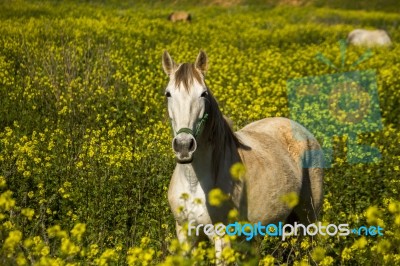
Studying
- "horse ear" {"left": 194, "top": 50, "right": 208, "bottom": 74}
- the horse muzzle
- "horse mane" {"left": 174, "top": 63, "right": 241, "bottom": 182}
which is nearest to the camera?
the horse muzzle

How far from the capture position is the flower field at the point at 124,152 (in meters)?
4.08

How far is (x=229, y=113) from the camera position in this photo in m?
10.0

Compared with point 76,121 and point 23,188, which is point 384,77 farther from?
point 23,188

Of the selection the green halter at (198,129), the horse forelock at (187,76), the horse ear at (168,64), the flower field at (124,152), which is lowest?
the flower field at (124,152)

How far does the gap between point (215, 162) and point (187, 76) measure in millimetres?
761

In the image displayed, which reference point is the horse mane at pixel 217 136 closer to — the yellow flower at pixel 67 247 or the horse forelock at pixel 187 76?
the horse forelock at pixel 187 76

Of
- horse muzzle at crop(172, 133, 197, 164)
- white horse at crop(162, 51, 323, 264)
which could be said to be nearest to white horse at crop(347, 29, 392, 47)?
white horse at crop(162, 51, 323, 264)

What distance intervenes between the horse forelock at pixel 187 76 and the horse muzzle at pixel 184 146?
1.44 feet

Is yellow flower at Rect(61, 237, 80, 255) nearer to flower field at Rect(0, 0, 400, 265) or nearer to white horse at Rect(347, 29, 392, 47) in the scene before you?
flower field at Rect(0, 0, 400, 265)

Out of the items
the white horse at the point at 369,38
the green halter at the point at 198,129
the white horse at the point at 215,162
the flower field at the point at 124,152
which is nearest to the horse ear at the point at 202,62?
the white horse at the point at 215,162

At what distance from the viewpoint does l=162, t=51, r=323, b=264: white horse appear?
423 cm

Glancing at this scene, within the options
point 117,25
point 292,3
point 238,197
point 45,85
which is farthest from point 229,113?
point 292,3

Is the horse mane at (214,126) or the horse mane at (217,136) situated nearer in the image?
the horse mane at (214,126)

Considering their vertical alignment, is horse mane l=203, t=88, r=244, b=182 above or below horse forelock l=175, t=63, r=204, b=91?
below
